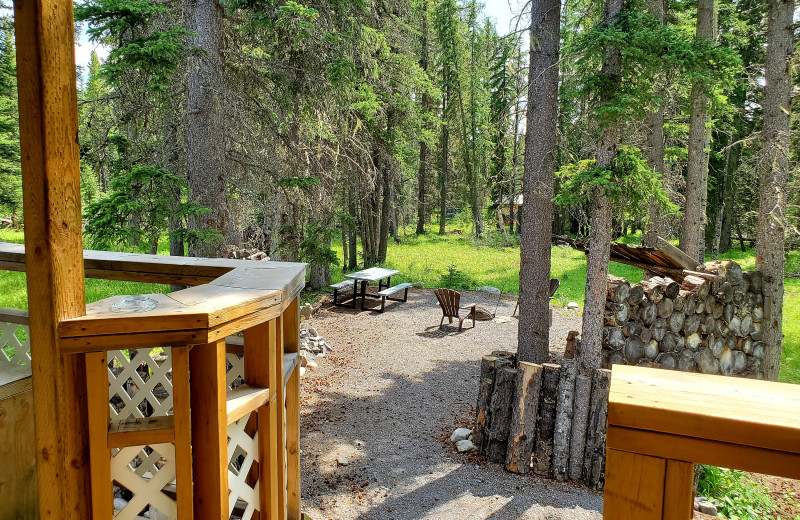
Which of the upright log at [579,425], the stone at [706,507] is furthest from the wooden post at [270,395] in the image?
the stone at [706,507]

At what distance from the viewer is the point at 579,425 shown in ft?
18.0

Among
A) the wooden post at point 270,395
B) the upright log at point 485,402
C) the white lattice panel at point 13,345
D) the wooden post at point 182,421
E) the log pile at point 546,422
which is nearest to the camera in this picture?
the wooden post at point 182,421

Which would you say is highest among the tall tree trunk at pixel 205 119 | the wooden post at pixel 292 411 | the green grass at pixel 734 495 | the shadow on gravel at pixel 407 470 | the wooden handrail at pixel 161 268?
the tall tree trunk at pixel 205 119

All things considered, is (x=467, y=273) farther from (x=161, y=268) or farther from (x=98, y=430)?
(x=98, y=430)

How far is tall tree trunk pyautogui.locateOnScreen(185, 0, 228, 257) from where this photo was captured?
7031mm

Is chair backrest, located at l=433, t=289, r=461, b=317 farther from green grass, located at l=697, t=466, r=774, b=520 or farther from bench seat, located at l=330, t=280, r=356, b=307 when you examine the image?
green grass, located at l=697, t=466, r=774, b=520

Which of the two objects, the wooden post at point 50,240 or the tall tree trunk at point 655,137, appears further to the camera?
the tall tree trunk at point 655,137

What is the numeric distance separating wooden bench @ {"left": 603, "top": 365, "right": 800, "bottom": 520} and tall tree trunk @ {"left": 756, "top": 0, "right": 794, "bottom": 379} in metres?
7.93

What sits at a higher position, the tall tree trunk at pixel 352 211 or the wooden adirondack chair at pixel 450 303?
the tall tree trunk at pixel 352 211

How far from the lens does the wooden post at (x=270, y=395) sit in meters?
2.27

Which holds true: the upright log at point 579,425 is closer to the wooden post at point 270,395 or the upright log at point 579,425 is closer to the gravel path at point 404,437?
the gravel path at point 404,437

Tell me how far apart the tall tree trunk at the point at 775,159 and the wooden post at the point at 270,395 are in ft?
24.9

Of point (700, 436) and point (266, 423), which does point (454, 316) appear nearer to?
point (266, 423)

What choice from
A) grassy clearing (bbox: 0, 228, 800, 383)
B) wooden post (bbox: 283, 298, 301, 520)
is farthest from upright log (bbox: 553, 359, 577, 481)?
grassy clearing (bbox: 0, 228, 800, 383)
